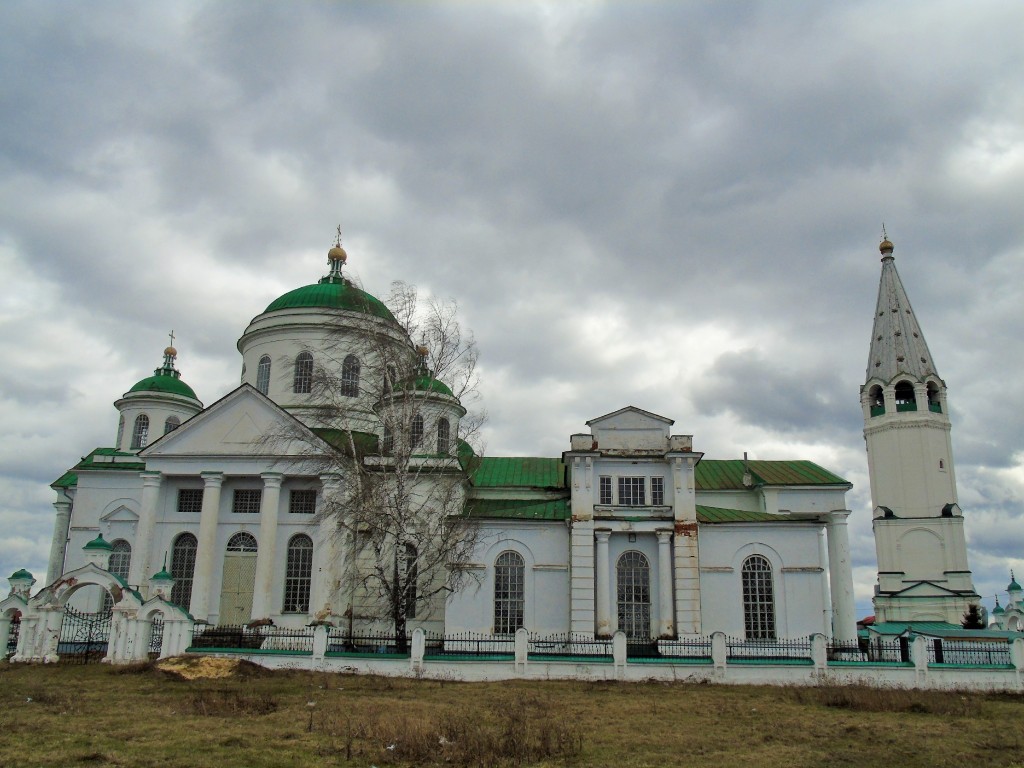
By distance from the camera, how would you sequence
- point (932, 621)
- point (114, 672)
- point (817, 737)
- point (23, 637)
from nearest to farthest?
point (817, 737) → point (114, 672) → point (23, 637) → point (932, 621)

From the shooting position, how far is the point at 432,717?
1478 cm

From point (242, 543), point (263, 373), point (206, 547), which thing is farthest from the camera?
point (263, 373)

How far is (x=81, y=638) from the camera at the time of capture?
2572cm

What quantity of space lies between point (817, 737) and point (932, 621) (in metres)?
31.6

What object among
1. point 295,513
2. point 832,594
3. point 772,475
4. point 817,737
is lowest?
point 817,737

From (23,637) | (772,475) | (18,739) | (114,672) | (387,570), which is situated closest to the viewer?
(18,739)

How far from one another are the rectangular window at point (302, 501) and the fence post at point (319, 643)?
8003 mm

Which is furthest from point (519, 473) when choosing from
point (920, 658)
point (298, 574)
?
point (920, 658)

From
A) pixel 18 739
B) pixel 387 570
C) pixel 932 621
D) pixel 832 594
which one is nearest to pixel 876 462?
pixel 932 621

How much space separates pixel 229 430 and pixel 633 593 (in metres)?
15.0

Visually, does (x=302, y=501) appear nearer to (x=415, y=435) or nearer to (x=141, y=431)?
(x=415, y=435)

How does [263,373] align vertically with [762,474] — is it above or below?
above

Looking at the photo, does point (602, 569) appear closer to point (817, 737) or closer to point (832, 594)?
point (832, 594)

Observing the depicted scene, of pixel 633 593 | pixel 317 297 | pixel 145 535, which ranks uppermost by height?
A: pixel 317 297
